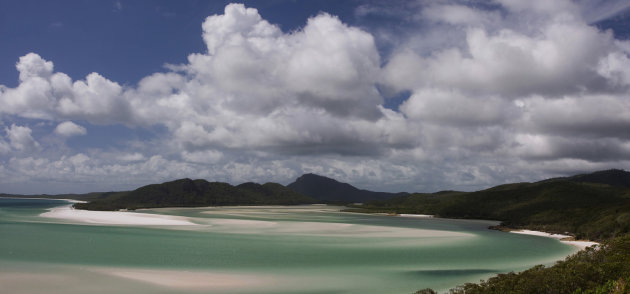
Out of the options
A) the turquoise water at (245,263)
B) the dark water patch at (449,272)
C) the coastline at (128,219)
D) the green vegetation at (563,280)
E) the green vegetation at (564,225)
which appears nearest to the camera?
the green vegetation at (563,280)

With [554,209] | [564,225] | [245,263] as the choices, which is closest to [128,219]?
[245,263]

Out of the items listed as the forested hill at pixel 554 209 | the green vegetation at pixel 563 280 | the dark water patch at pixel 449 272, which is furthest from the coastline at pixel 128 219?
the forested hill at pixel 554 209

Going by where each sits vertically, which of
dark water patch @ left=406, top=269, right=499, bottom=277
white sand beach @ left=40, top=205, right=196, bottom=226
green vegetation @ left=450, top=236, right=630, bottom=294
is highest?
green vegetation @ left=450, top=236, right=630, bottom=294

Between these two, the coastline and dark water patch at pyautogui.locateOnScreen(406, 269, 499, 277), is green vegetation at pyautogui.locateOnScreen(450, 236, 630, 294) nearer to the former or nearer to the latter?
dark water patch at pyautogui.locateOnScreen(406, 269, 499, 277)

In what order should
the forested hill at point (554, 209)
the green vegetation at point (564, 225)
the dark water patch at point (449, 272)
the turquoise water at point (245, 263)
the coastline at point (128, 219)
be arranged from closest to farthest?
1. the green vegetation at point (564, 225)
2. the turquoise water at point (245, 263)
3. the dark water patch at point (449, 272)
4. the forested hill at point (554, 209)
5. the coastline at point (128, 219)

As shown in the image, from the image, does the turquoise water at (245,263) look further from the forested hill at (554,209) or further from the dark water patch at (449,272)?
the forested hill at (554,209)

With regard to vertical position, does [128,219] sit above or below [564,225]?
below

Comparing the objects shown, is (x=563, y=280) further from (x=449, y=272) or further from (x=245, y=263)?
(x=245, y=263)

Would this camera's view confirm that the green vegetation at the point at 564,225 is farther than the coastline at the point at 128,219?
No

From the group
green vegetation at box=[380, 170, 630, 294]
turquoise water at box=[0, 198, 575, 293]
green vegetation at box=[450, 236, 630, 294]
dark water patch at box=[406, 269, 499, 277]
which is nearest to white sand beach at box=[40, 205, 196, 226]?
turquoise water at box=[0, 198, 575, 293]

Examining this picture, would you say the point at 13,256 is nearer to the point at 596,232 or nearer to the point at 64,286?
the point at 64,286

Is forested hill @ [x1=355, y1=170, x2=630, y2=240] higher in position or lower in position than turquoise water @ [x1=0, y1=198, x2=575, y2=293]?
higher

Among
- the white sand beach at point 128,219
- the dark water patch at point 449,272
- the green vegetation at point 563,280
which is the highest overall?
the green vegetation at point 563,280

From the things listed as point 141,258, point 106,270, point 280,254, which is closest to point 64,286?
point 106,270
